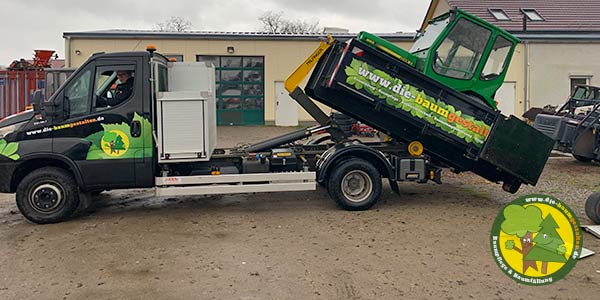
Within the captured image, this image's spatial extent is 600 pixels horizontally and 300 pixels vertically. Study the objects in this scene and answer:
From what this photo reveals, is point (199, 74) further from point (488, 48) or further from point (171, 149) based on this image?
point (488, 48)

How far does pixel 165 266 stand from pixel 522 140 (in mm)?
5492

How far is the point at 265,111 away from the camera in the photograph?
24328 mm

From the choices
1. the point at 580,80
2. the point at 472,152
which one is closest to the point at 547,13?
the point at 580,80

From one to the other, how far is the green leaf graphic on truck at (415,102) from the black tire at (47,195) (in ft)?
14.0

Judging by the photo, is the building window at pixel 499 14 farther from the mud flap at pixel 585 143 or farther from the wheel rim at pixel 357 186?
the wheel rim at pixel 357 186

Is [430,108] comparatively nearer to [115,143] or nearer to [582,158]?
[115,143]

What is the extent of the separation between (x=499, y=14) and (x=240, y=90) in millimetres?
15186

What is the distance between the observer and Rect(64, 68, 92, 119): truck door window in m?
7.19

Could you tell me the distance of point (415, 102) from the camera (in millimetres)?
7812

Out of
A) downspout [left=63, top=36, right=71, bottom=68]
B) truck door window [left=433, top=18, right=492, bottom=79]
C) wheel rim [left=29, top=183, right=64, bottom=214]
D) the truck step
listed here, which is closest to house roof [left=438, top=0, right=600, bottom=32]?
downspout [left=63, top=36, right=71, bottom=68]

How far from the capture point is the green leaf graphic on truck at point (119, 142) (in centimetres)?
717

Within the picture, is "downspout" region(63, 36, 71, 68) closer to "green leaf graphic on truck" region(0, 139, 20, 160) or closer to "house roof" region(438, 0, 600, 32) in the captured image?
"green leaf graphic on truck" region(0, 139, 20, 160)

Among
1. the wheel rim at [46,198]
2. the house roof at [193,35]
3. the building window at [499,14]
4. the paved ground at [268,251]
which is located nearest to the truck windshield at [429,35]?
the paved ground at [268,251]

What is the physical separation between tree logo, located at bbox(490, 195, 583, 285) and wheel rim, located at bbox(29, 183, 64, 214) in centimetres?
571
